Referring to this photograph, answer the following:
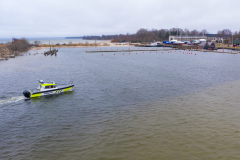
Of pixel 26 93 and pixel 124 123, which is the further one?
pixel 26 93

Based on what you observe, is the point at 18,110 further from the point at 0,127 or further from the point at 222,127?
the point at 222,127

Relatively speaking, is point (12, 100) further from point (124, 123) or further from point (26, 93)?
point (124, 123)

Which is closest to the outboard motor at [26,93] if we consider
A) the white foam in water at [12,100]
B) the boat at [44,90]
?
the boat at [44,90]

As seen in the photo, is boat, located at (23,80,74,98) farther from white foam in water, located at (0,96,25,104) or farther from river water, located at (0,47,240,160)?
white foam in water, located at (0,96,25,104)

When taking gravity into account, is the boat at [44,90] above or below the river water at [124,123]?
above

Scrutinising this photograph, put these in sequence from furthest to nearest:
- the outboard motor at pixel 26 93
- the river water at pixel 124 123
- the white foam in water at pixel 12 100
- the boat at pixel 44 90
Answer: the boat at pixel 44 90 < the outboard motor at pixel 26 93 < the white foam in water at pixel 12 100 < the river water at pixel 124 123

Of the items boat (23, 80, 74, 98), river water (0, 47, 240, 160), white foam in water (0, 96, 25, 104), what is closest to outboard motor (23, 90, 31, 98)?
boat (23, 80, 74, 98)

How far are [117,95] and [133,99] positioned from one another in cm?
308

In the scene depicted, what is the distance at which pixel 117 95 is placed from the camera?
29.8m

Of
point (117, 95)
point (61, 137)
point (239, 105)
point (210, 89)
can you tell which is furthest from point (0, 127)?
point (210, 89)

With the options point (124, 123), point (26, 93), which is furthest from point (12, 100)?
point (124, 123)

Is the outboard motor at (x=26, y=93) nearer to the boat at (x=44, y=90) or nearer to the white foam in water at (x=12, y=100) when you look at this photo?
the boat at (x=44, y=90)

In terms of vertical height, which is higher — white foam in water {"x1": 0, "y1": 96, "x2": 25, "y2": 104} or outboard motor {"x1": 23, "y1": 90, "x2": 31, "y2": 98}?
outboard motor {"x1": 23, "y1": 90, "x2": 31, "y2": 98}

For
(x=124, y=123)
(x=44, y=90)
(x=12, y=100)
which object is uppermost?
(x=44, y=90)
